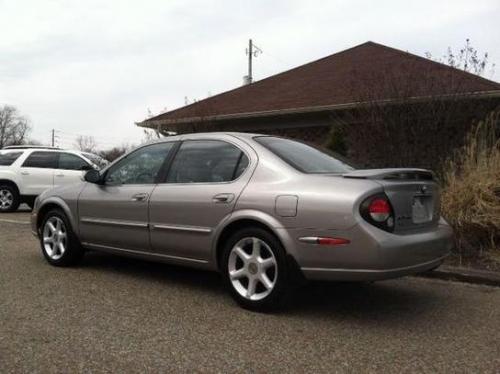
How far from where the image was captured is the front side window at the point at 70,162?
13.4 m

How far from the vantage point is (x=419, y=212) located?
177 inches

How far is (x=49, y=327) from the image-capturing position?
13.4ft

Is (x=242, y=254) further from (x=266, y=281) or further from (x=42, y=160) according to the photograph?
(x=42, y=160)

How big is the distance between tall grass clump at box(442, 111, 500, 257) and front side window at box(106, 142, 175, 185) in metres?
3.57

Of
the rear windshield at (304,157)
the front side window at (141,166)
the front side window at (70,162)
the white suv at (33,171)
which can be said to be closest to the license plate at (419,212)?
the rear windshield at (304,157)

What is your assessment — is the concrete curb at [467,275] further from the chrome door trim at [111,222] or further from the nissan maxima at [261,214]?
the chrome door trim at [111,222]

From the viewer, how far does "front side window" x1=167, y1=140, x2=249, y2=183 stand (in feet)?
16.1

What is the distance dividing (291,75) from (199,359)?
14.5 meters

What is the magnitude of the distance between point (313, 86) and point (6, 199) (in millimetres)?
8162

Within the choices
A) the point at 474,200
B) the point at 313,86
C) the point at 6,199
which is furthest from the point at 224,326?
the point at 313,86

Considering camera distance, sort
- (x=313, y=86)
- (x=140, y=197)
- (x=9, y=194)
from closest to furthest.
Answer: (x=140, y=197) < (x=9, y=194) < (x=313, y=86)

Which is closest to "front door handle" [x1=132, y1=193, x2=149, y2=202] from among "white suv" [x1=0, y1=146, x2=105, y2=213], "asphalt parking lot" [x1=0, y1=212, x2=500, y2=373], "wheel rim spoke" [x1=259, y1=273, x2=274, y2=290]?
"asphalt parking lot" [x1=0, y1=212, x2=500, y2=373]

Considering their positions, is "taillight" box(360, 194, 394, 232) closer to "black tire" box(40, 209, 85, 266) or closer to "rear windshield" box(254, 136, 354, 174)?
"rear windshield" box(254, 136, 354, 174)

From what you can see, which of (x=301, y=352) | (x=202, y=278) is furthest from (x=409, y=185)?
(x=202, y=278)
